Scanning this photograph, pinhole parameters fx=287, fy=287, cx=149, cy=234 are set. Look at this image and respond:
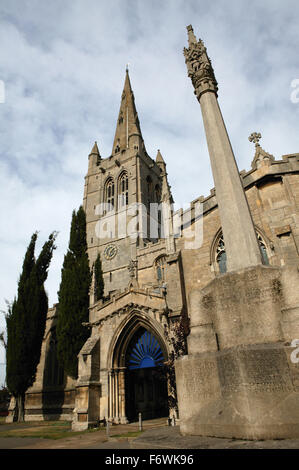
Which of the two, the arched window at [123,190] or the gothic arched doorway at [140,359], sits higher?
the arched window at [123,190]

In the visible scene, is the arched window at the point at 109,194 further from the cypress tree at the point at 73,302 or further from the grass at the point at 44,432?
the grass at the point at 44,432

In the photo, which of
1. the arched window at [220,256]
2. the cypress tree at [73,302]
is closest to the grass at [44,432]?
the cypress tree at [73,302]

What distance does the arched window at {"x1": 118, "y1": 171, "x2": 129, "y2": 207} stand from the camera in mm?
43906

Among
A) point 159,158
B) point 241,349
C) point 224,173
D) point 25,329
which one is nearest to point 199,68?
point 224,173

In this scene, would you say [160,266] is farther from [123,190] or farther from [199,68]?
[199,68]

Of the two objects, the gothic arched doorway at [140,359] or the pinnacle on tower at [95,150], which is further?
the pinnacle on tower at [95,150]

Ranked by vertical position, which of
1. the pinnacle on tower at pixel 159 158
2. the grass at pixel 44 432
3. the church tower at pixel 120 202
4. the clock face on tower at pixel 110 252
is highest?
the pinnacle on tower at pixel 159 158

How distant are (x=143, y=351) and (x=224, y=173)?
1337 centimetres

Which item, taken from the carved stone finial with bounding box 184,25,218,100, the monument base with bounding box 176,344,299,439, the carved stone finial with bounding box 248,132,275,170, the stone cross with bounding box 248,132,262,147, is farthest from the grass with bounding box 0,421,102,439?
the stone cross with bounding box 248,132,262,147

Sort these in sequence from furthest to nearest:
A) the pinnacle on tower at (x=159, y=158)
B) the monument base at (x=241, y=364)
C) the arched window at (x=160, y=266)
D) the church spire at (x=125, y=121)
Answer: the church spire at (x=125, y=121) < the pinnacle on tower at (x=159, y=158) < the arched window at (x=160, y=266) < the monument base at (x=241, y=364)

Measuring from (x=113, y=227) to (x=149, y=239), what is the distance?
18.4 ft

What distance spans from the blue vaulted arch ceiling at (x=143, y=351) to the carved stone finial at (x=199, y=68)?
13.0 m

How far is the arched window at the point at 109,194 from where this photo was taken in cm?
4491
